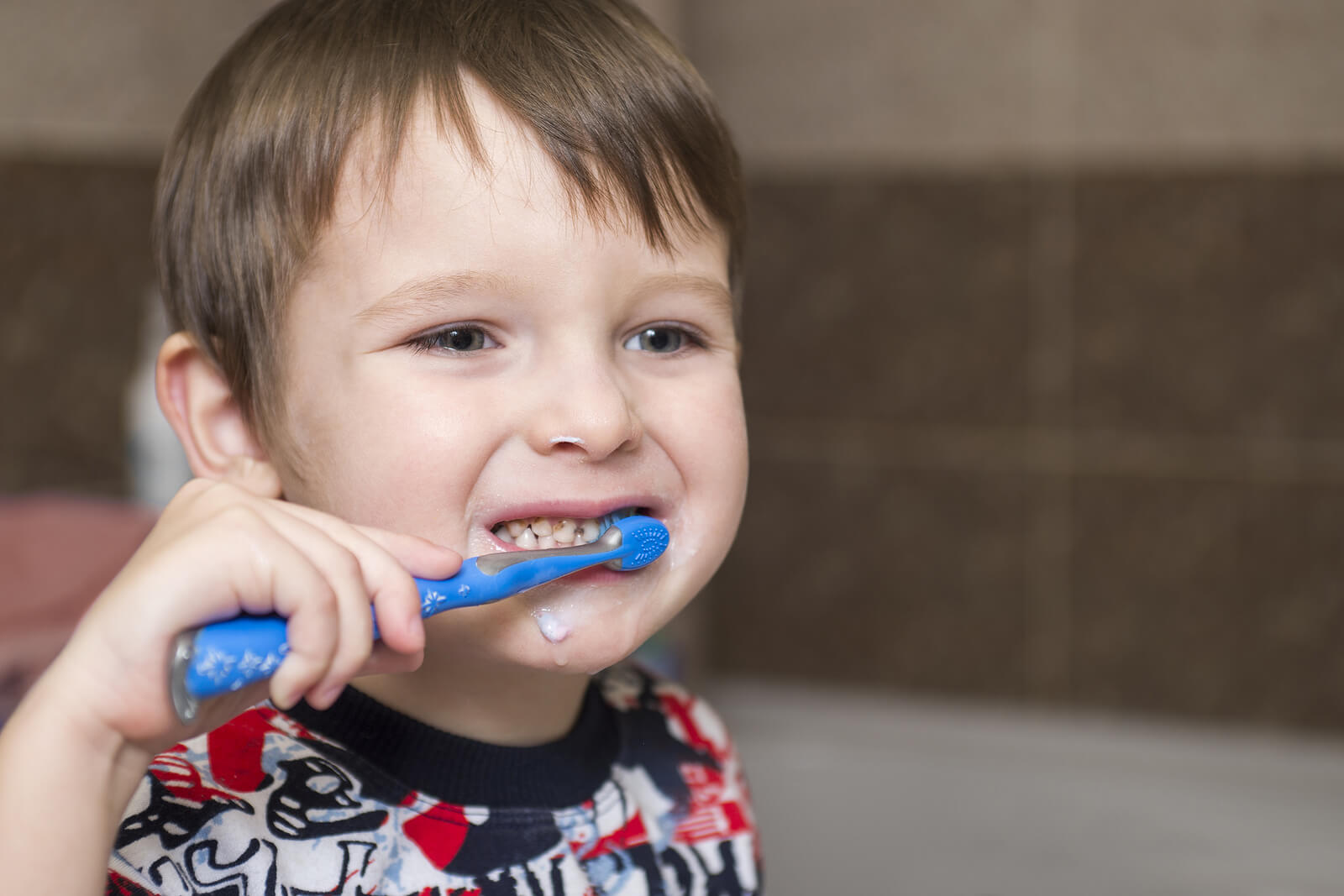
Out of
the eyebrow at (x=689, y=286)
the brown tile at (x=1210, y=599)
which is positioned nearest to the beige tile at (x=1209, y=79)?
the brown tile at (x=1210, y=599)

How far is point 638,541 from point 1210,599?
55.2 inches

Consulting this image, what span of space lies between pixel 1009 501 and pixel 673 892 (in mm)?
1248

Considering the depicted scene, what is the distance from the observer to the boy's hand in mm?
397

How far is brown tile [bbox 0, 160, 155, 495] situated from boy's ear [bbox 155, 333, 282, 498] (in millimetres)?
634

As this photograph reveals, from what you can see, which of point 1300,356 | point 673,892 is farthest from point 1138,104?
point 673,892

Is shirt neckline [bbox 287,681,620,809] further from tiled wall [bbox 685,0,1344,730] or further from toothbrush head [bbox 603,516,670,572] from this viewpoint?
tiled wall [bbox 685,0,1344,730]

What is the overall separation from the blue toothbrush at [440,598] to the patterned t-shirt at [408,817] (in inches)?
5.0

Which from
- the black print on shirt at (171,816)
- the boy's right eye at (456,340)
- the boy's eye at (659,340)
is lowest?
the black print on shirt at (171,816)

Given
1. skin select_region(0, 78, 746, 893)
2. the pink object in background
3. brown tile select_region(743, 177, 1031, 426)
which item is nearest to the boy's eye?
skin select_region(0, 78, 746, 893)

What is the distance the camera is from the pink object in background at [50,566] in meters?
0.76

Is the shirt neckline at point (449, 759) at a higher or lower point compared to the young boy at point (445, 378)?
lower

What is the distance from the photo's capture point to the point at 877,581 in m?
1.89

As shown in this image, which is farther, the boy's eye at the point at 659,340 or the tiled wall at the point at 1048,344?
the tiled wall at the point at 1048,344

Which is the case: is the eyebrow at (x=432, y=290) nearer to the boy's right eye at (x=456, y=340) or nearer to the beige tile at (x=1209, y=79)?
the boy's right eye at (x=456, y=340)
